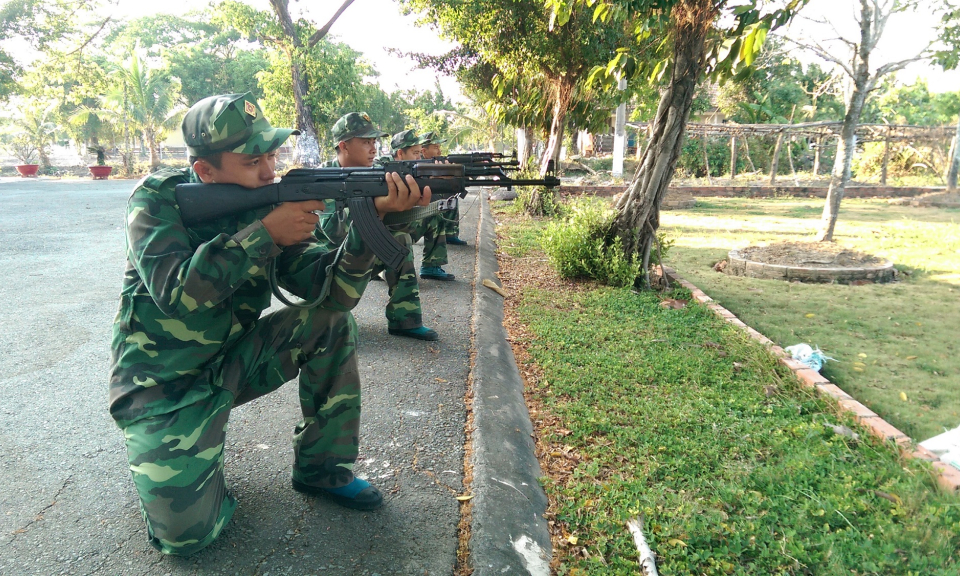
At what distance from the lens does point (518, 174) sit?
1396 cm

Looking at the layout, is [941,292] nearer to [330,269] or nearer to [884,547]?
[884,547]

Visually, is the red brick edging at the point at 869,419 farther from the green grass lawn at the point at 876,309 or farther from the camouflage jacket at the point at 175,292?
the camouflage jacket at the point at 175,292

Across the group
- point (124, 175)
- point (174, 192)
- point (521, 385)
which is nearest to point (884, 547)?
point (521, 385)

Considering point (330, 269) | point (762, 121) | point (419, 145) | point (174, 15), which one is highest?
point (174, 15)

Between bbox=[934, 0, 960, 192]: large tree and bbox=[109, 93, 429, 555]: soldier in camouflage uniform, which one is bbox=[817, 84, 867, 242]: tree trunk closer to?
bbox=[934, 0, 960, 192]: large tree

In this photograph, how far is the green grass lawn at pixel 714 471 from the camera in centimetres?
227

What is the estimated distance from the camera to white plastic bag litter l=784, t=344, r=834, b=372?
4.19 meters

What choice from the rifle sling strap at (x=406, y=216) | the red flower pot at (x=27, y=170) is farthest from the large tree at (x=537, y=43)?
the red flower pot at (x=27, y=170)

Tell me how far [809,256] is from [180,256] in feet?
25.8

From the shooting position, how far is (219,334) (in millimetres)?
2293

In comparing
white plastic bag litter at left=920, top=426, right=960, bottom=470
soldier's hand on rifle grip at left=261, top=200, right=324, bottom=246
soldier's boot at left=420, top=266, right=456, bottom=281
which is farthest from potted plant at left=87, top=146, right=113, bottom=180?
white plastic bag litter at left=920, top=426, right=960, bottom=470

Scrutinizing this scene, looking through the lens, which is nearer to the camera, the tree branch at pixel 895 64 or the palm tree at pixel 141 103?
the tree branch at pixel 895 64

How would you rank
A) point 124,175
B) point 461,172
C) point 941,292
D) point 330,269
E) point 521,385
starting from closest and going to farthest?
point 330,269, point 461,172, point 521,385, point 941,292, point 124,175

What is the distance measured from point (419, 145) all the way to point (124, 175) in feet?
83.9
